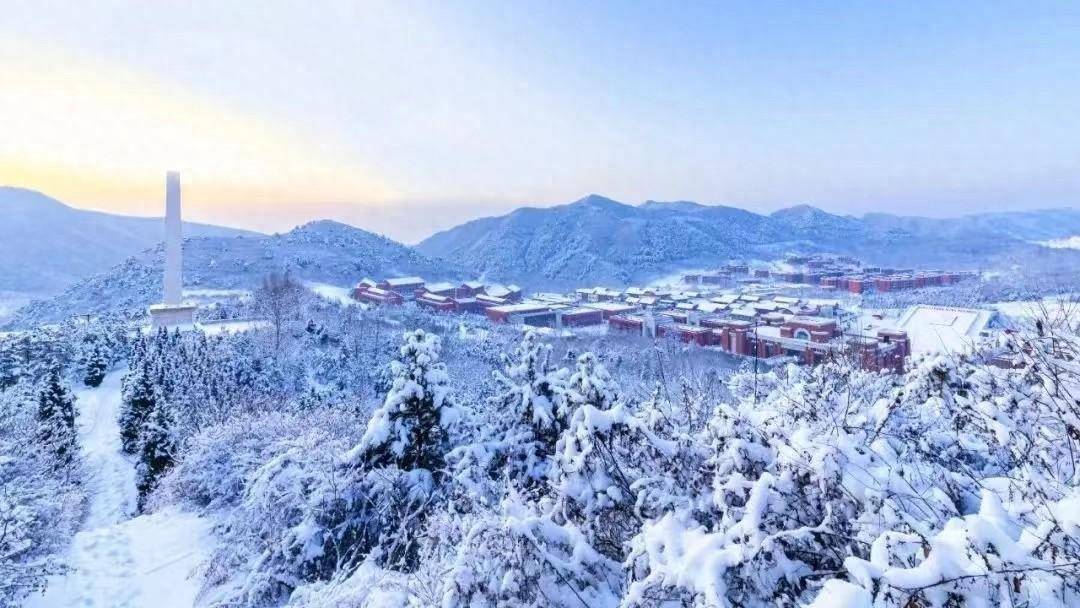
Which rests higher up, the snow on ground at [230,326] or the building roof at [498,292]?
the building roof at [498,292]

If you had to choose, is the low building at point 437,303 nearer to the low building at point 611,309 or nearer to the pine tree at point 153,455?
the low building at point 611,309

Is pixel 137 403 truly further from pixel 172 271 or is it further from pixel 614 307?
pixel 614 307

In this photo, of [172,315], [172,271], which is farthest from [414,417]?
[172,271]

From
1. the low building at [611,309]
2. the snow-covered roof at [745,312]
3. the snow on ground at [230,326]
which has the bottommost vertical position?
the snow on ground at [230,326]

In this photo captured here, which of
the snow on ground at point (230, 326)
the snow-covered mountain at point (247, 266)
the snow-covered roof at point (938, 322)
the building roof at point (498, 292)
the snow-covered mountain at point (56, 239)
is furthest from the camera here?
the snow-covered mountain at point (56, 239)

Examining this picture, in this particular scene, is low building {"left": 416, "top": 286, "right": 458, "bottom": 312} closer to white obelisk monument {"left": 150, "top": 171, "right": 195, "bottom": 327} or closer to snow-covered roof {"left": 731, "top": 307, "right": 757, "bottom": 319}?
white obelisk monument {"left": 150, "top": 171, "right": 195, "bottom": 327}

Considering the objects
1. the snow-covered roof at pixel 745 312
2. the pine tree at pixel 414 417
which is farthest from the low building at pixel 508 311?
the pine tree at pixel 414 417

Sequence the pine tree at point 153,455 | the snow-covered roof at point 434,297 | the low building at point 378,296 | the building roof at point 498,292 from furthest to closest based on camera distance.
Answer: the building roof at point 498,292
the snow-covered roof at point 434,297
the low building at point 378,296
the pine tree at point 153,455
